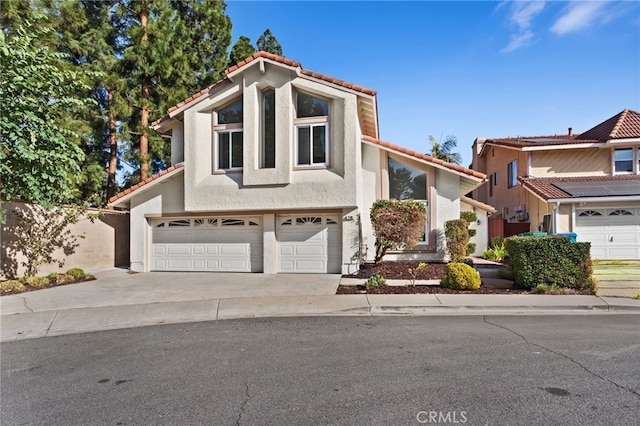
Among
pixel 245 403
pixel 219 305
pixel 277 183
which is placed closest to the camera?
pixel 245 403

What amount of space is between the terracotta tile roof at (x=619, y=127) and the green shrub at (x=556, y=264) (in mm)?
11063

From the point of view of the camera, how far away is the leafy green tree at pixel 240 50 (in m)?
23.1

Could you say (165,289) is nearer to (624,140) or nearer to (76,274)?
(76,274)

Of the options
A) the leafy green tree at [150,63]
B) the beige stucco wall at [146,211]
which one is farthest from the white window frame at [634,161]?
the leafy green tree at [150,63]

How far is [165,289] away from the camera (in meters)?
10.3

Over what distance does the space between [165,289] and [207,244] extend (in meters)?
3.46

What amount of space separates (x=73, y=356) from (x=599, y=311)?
9.95 meters

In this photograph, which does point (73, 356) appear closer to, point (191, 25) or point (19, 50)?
point (19, 50)

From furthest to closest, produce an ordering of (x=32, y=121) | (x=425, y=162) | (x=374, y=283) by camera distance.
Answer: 1. (x=425, y=162)
2. (x=374, y=283)
3. (x=32, y=121)

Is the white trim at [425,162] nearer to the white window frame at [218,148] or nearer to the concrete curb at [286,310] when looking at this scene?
the white window frame at [218,148]

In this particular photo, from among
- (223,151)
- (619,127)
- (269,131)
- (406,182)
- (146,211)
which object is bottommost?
(146,211)

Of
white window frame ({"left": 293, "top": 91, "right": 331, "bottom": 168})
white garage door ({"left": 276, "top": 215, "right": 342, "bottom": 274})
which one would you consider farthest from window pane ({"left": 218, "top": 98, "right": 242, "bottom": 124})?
white garage door ({"left": 276, "top": 215, "right": 342, "bottom": 274})

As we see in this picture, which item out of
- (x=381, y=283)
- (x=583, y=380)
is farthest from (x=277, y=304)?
(x=583, y=380)

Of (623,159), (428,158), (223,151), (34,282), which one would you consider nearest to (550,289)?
(428,158)
